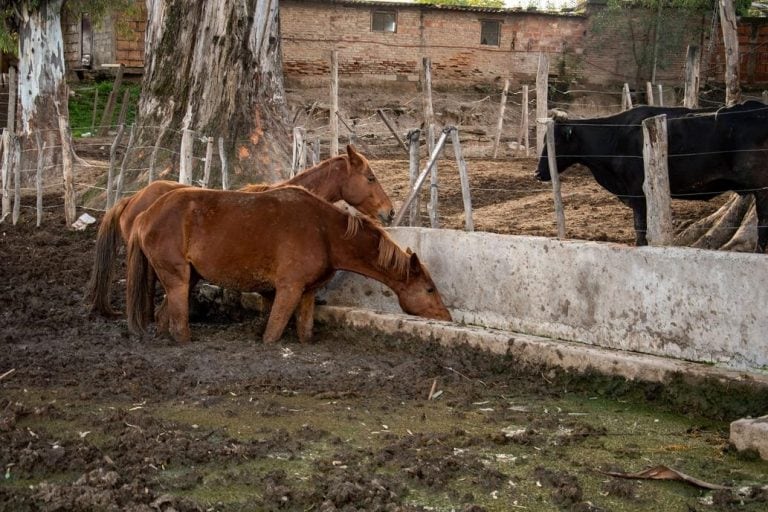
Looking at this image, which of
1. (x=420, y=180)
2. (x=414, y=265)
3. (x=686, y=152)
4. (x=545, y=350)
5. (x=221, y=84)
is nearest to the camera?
(x=545, y=350)

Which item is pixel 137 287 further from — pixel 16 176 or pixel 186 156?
pixel 16 176

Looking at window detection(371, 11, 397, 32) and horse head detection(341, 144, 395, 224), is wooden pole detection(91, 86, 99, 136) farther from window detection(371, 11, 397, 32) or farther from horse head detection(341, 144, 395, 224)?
horse head detection(341, 144, 395, 224)

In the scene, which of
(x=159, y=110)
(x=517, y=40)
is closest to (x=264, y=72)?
(x=159, y=110)

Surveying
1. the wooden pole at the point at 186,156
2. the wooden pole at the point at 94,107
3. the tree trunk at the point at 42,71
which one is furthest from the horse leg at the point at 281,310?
the wooden pole at the point at 94,107

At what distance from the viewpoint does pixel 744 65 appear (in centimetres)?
3080

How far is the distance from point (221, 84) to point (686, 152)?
7.86m

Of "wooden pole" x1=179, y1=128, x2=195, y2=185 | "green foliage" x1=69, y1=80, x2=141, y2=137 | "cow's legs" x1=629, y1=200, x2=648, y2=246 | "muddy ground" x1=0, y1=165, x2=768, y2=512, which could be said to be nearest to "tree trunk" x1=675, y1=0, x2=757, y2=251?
"cow's legs" x1=629, y1=200, x2=648, y2=246

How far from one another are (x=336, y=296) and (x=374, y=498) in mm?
4981

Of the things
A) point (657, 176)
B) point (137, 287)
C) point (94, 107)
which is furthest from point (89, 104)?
point (657, 176)

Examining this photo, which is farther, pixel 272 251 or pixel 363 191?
pixel 363 191

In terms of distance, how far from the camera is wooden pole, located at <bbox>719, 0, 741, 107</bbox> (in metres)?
12.5

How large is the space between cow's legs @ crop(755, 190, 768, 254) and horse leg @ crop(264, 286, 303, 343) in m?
4.40

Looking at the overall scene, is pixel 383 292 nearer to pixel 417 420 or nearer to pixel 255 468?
pixel 417 420

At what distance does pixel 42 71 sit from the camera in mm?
21219
